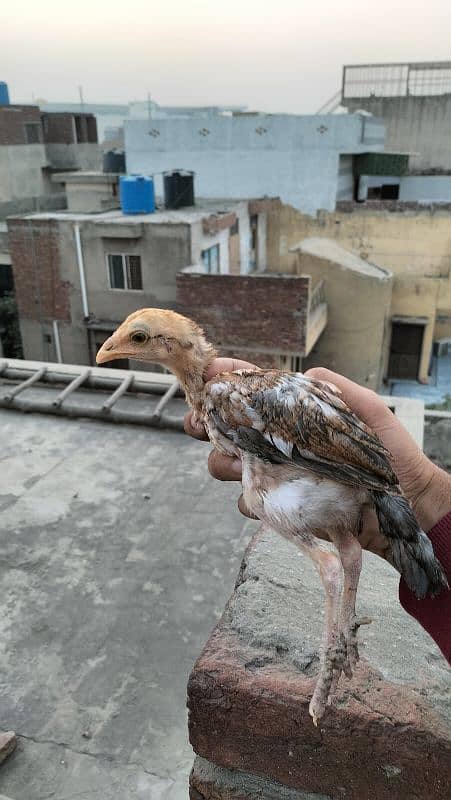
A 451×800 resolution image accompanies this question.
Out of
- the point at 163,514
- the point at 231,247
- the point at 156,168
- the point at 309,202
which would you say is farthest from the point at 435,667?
the point at 156,168

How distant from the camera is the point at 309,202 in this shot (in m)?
21.8

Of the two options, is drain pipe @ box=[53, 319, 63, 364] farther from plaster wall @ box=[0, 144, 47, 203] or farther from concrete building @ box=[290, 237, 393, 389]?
plaster wall @ box=[0, 144, 47, 203]

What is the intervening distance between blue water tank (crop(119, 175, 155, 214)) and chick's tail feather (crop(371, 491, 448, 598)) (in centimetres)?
1733

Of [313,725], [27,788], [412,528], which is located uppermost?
[412,528]

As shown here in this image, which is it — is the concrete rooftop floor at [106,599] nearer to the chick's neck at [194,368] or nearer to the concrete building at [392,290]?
the chick's neck at [194,368]

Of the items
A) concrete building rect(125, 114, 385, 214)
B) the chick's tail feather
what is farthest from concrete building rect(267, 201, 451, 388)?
the chick's tail feather

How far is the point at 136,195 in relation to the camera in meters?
18.2

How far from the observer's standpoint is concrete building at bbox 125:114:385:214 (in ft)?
70.5

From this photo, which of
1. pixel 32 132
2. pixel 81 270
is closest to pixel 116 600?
pixel 81 270

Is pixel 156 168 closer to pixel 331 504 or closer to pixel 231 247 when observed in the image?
pixel 231 247

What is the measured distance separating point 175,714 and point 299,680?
211cm

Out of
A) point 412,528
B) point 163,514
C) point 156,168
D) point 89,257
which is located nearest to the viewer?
point 412,528

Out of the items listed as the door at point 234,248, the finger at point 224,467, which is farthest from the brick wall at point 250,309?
the finger at point 224,467

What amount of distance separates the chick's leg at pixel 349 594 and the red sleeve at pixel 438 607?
19 centimetres
